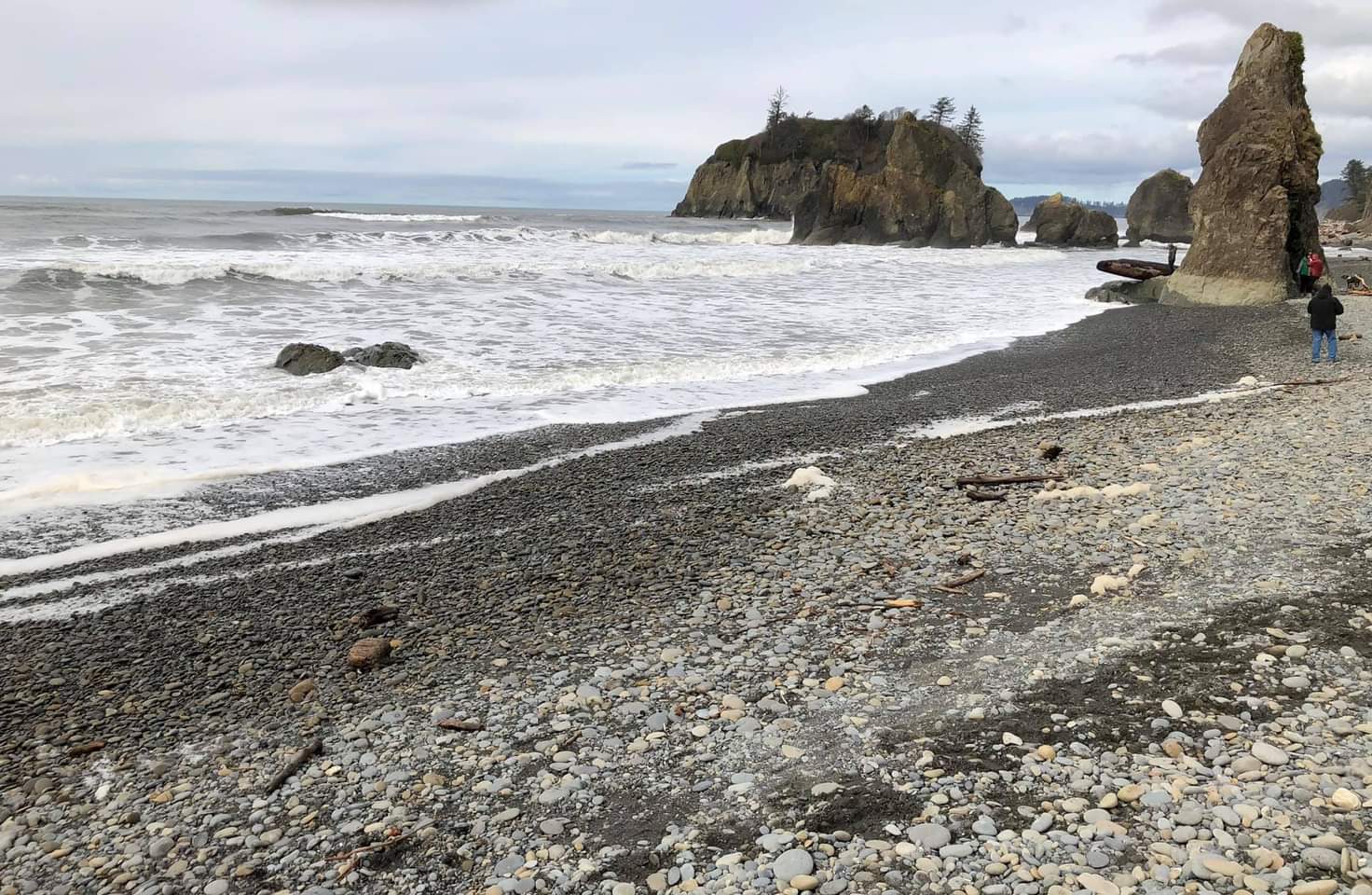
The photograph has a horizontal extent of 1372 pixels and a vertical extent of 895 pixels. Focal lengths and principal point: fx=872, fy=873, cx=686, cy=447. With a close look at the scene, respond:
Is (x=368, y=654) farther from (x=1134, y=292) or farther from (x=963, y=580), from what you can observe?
(x=1134, y=292)

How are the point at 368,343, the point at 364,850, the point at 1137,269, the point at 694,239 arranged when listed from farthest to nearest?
the point at 694,239, the point at 1137,269, the point at 368,343, the point at 364,850

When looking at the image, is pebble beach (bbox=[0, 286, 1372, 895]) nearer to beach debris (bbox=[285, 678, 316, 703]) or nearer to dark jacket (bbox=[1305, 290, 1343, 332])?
beach debris (bbox=[285, 678, 316, 703])

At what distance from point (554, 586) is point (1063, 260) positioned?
5008 centimetres

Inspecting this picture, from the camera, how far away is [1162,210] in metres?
66.6

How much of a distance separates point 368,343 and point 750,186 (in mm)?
96132

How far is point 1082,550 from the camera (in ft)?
20.6

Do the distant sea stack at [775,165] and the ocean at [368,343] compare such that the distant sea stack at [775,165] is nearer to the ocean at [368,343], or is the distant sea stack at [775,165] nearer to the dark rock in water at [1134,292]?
the ocean at [368,343]

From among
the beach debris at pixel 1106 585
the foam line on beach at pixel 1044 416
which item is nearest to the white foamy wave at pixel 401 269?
the foam line on beach at pixel 1044 416

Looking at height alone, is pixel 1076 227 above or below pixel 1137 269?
above

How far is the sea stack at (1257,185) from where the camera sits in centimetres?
2161

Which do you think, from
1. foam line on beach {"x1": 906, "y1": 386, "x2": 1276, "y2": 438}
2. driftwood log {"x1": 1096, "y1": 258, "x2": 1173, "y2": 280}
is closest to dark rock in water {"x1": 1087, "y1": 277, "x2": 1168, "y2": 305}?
driftwood log {"x1": 1096, "y1": 258, "x2": 1173, "y2": 280}

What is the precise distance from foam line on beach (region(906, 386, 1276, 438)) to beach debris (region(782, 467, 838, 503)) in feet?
8.64

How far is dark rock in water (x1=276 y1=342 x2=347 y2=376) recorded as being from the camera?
14.6 meters

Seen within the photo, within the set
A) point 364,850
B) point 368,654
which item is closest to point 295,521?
point 368,654
